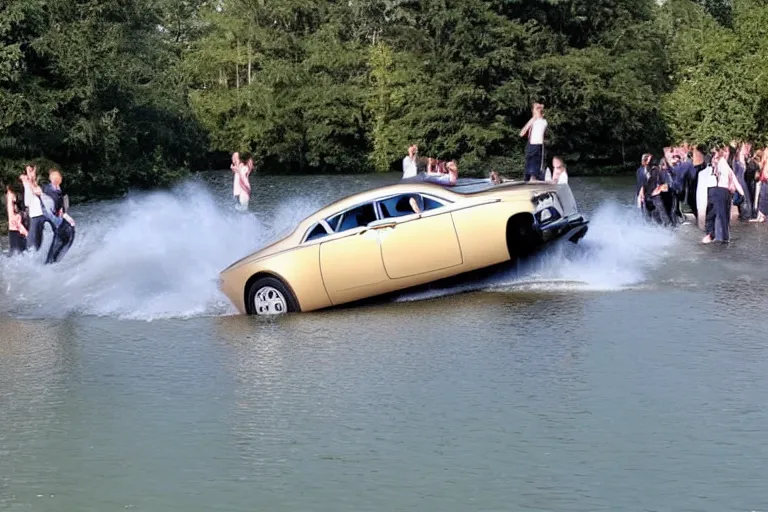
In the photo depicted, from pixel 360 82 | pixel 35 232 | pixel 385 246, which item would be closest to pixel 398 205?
pixel 385 246

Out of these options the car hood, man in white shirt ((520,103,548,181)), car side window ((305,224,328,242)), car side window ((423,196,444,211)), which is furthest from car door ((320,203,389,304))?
man in white shirt ((520,103,548,181))

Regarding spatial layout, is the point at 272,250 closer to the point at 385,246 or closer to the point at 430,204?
the point at 385,246

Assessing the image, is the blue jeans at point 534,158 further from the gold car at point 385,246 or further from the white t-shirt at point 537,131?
the gold car at point 385,246

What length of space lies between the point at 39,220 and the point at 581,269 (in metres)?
9.63

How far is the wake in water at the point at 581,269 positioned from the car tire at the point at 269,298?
1.50 metres

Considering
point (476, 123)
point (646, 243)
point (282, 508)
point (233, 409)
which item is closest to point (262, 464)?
point (282, 508)

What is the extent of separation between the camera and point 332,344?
40.3ft

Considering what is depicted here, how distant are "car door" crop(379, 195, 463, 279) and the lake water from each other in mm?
499

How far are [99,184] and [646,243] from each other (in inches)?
1024

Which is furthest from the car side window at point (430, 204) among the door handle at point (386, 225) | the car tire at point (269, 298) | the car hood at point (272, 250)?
the car tire at point (269, 298)

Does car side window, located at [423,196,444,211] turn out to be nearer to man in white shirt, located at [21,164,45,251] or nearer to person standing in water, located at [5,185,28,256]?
man in white shirt, located at [21,164,45,251]

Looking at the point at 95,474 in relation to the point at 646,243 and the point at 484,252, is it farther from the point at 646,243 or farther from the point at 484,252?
the point at 646,243

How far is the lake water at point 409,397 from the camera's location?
24.2ft

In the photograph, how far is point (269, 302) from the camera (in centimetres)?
1485
